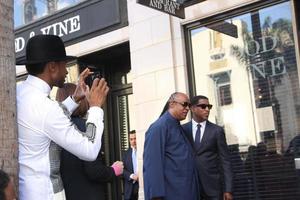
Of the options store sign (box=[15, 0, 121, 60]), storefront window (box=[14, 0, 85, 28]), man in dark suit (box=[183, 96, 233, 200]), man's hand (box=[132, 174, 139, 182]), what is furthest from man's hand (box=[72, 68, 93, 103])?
storefront window (box=[14, 0, 85, 28])

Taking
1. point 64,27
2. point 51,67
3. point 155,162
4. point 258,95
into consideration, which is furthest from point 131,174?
point 51,67

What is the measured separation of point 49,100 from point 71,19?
→ 697cm

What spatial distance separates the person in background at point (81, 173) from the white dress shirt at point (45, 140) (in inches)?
20.0

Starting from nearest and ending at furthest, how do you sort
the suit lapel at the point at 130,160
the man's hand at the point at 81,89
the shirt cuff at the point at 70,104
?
the man's hand at the point at 81,89, the shirt cuff at the point at 70,104, the suit lapel at the point at 130,160

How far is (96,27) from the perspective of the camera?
30.2 feet

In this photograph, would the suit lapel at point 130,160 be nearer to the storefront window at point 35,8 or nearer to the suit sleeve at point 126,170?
the suit sleeve at point 126,170

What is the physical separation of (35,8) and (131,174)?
4242 mm

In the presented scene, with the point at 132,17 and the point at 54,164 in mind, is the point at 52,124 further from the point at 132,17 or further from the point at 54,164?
the point at 132,17

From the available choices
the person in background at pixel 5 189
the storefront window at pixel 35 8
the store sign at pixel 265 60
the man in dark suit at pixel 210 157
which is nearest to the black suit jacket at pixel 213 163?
the man in dark suit at pixel 210 157

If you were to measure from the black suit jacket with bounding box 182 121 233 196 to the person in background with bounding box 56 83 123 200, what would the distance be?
216 cm

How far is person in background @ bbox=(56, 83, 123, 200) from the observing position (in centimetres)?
347

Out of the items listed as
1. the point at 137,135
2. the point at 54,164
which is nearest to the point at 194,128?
the point at 137,135

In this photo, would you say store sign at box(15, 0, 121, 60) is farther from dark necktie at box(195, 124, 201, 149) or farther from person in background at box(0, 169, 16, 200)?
person in background at box(0, 169, 16, 200)

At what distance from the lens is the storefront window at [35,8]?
32.9 feet
